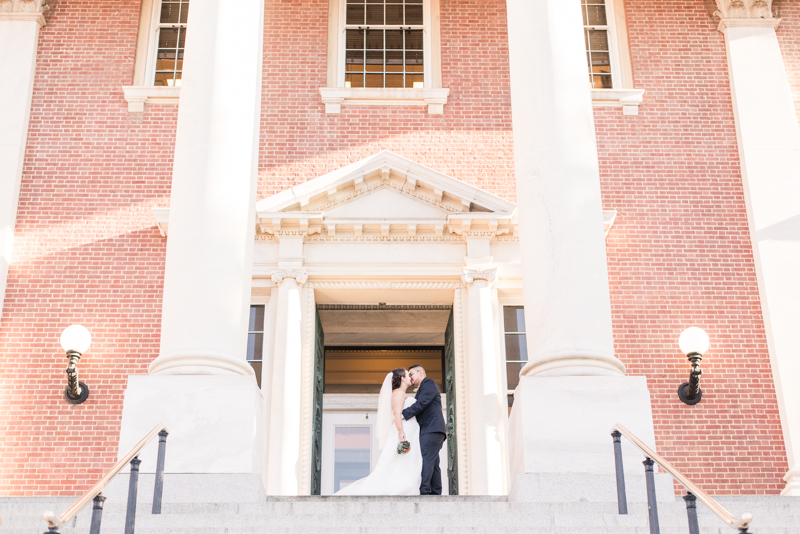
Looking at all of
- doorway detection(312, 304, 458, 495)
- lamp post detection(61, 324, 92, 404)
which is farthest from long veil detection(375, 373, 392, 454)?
lamp post detection(61, 324, 92, 404)

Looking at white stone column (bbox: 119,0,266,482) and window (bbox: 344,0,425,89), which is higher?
window (bbox: 344,0,425,89)

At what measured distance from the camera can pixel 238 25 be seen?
9.68m

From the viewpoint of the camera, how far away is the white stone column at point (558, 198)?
835 centimetres

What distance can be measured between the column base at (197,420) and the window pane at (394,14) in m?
8.24

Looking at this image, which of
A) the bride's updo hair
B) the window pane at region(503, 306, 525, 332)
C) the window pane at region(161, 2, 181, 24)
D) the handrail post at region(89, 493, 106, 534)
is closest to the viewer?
the handrail post at region(89, 493, 106, 534)

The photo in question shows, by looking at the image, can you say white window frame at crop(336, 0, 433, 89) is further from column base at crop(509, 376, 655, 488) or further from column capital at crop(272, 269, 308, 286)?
column base at crop(509, 376, 655, 488)

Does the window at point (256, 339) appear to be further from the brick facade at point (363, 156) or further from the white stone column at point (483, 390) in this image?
the white stone column at point (483, 390)

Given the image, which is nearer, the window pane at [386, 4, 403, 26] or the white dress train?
the white dress train

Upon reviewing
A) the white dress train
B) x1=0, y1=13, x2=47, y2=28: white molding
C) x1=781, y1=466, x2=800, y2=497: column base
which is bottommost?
the white dress train

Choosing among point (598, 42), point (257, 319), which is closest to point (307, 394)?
point (257, 319)

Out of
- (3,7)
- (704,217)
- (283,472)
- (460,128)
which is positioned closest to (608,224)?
(704,217)

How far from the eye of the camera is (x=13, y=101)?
1366 cm

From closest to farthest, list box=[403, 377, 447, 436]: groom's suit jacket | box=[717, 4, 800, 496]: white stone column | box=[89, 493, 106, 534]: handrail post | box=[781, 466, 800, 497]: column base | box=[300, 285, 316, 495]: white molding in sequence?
box=[89, 493, 106, 534]: handrail post, box=[403, 377, 447, 436]: groom's suit jacket, box=[781, 466, 800, 497]: column base, box=[300, 285, 316, 495]: white molding, box=[717, 4, 800, 496]: white stone column

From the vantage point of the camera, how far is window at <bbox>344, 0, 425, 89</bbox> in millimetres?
14477
